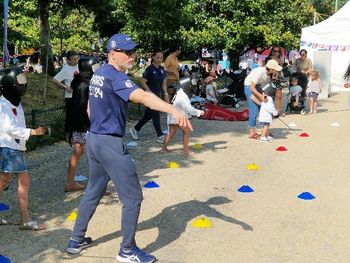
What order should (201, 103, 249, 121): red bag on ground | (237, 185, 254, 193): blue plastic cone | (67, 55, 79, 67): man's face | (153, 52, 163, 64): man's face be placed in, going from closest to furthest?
(237, 185, 254, 193): blue plastic cone, (67, 55, 79, 67): man's face, (153, 52, 163, 64): man's face, (201, 103, 249, 121): red bag on ground

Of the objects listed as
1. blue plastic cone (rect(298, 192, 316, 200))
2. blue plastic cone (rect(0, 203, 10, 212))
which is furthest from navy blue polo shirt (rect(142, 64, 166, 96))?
blue plastic cone (rect(0, 203, 10, 212))

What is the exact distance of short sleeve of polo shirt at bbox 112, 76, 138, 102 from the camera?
3.97m

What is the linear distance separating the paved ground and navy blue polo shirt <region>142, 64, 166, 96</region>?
108cm

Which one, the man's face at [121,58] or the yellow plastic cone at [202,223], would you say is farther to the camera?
the yellow plastic cone at [202,223]

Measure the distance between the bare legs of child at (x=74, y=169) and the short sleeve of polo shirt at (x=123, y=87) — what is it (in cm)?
234

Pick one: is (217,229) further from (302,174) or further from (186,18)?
(186,18)

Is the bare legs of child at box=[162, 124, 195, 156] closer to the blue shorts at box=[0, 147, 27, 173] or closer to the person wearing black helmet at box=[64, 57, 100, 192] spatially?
the person wearing black helmet at box=[64, 57, 100, 192]

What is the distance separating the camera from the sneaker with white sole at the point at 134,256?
14.1 feet

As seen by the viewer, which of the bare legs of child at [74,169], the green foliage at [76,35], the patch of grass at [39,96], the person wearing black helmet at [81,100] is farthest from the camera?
the green foliage at [76,35]

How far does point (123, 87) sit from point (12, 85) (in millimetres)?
1487

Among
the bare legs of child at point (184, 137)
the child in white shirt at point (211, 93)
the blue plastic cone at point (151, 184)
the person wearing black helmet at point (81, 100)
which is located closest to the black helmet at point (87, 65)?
the person wearing black helmet at point (81, 100)

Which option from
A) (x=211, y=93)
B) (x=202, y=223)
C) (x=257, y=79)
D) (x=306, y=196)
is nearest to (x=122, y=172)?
(x=202, y=223)

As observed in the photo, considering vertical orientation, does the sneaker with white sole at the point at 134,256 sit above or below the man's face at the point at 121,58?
below

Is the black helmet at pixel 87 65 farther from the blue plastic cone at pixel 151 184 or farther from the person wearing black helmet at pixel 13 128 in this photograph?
the blue plastic cone at pixel 151 184
